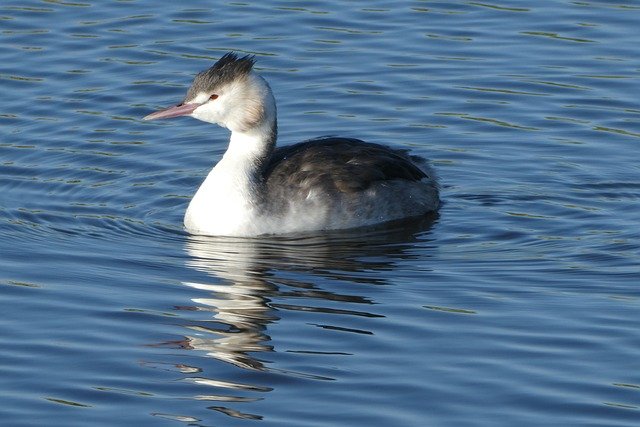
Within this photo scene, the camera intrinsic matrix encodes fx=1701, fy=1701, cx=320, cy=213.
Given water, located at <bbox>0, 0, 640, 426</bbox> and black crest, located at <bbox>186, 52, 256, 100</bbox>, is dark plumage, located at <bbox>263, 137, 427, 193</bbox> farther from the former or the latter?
black crest, located at <bbox>186, 52, 256, 100</bbox>

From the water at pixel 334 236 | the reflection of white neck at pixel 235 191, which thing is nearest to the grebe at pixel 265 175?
the reflection of white neck at pixel 235 191

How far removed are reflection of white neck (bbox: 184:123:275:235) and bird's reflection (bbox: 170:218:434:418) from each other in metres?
0.18

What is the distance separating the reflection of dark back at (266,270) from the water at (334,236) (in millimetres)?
31

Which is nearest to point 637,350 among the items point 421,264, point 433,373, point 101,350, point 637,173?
point 433,373

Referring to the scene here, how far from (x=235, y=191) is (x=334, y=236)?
91cm

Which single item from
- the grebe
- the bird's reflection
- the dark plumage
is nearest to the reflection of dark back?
the bird's reflection

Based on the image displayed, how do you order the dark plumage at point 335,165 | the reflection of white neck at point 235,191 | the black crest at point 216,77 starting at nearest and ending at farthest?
the reflection of white neck at point 235,191 → the black crest at point 216,77 → the dark plumage at point 335,165

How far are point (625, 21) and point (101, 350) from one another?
986 centimetres

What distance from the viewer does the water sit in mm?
10375

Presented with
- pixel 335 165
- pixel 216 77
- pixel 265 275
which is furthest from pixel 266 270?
pixel 216 77

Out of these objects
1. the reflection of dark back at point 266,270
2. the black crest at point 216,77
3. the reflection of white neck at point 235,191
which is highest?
the black crest at point 216,77

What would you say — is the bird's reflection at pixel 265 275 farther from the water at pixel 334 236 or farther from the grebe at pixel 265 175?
the grebe at pixel 265 175

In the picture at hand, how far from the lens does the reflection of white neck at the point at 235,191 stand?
1416 cm

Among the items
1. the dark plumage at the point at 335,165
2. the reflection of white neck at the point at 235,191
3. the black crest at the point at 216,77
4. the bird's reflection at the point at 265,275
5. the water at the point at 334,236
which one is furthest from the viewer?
the dark plumage at the point at 335,165
